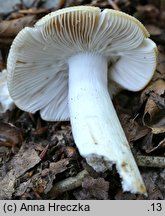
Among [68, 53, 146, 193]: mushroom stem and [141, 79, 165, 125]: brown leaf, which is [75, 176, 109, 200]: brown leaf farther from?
[141, 79, 165, 125]: brown leaf

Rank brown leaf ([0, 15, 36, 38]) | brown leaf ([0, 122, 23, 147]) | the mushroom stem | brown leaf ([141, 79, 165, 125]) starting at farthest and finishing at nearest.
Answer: brown leaf ([0, 15, 36, 38]), brown leaf ([0, 122, 23, 147]), brown leaf ([141, 79, 165, 125]), the mushroom stem

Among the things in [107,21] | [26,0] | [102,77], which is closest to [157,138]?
[102,77]

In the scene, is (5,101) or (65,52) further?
(5,101)

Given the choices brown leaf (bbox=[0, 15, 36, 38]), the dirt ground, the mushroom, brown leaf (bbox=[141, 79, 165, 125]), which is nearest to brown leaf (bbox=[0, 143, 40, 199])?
the dirt ground

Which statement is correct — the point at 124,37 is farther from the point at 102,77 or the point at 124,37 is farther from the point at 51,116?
the point at 51,116

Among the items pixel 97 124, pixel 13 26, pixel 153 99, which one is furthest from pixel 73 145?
pixel 13 26

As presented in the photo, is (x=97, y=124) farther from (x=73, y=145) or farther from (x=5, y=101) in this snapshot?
(x=5, y=101)

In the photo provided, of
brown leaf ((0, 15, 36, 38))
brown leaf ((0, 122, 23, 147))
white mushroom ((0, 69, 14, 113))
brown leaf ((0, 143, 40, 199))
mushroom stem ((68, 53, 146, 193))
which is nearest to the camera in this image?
mushroom stem ((68, 53, 146, 193))
